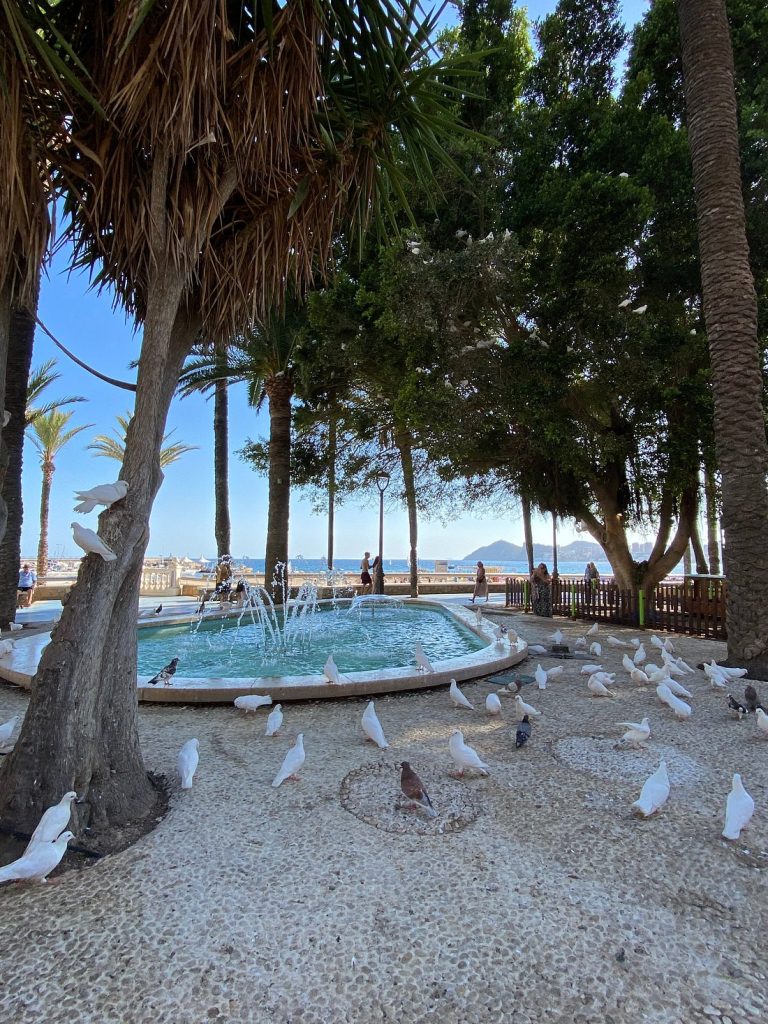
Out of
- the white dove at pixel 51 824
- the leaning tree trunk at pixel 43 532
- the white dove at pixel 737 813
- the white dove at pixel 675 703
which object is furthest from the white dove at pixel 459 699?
the leaning tree trunk at pixel 43 532

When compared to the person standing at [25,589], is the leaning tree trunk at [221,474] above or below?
above

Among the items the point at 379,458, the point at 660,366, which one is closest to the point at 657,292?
the point at 660,366

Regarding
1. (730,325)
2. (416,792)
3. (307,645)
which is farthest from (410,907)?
(730,325)

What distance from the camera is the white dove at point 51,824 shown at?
240 cm

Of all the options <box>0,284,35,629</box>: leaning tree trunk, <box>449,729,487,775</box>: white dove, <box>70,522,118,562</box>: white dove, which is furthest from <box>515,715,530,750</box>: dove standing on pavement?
<box>0,284,35,629</box>: leaning tree trunk

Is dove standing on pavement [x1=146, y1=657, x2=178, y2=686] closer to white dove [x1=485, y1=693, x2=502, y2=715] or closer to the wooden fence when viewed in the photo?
white dove [x1=485, y1=693, x2=502, y2=715]

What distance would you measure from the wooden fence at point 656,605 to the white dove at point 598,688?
3493 mm

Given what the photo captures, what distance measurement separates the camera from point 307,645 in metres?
9.06

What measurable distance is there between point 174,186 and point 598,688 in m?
5.82

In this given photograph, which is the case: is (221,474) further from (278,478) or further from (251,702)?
(251,702)

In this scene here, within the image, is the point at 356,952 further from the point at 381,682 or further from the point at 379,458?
the point at 379,458

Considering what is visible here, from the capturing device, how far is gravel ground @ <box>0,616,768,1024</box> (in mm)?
1810

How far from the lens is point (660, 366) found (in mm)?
9688

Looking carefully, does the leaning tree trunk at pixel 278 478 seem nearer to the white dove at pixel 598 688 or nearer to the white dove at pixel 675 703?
the white dove at pixel 598 688
